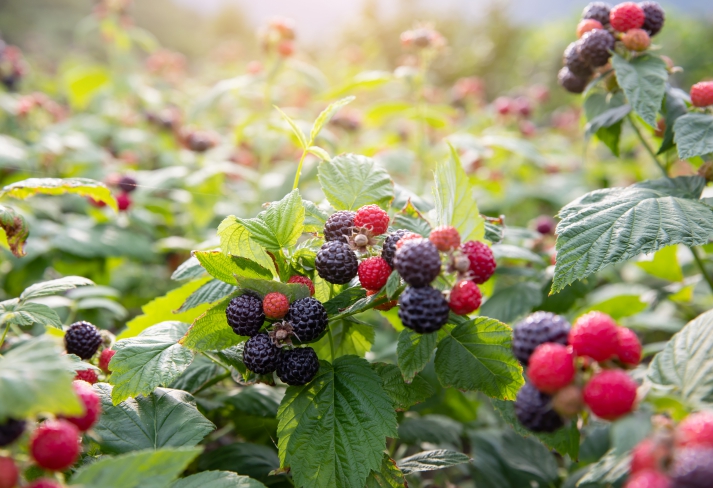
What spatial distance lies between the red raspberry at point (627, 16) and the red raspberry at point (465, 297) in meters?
1.10

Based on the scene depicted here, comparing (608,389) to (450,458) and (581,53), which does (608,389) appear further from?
(581,53)

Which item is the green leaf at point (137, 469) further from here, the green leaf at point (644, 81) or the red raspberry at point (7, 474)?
the green leaf at point (644, 81)

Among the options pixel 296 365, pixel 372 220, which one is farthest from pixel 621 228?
pixel 296 365

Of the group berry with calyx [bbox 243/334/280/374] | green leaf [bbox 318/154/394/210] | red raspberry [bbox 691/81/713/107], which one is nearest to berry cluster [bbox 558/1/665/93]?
red raspberry [bbox 691/81/713/107]

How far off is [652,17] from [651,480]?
1486 mm

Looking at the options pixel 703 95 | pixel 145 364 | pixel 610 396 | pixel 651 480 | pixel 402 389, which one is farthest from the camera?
pixel 703 95

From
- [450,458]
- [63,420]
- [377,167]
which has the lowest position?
[450,458]

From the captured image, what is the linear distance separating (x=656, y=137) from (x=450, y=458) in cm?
128

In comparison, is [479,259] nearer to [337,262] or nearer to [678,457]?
[337,262]

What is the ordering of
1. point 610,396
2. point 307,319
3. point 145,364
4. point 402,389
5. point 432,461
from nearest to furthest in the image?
point 610,396 → point 307,319 → point 145,364 → point 402,389 → point 432,461

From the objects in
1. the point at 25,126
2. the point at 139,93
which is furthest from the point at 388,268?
the point at 139,93

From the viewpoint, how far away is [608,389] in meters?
0.72

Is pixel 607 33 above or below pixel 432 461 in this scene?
above

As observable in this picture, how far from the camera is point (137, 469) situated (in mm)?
801
